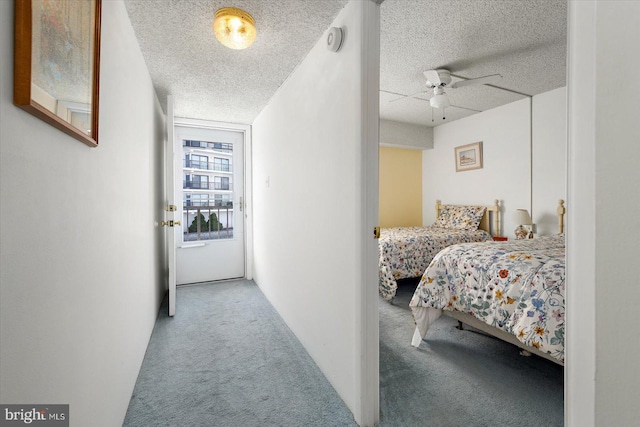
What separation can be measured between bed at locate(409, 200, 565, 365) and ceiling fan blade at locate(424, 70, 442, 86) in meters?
1.61

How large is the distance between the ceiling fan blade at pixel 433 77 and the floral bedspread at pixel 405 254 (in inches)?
67.4

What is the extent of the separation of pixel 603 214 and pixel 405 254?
287 centimetres

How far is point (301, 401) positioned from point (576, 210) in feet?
5.29

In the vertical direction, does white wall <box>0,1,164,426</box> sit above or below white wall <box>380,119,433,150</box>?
below

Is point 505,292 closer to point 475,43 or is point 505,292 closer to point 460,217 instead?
point 475,43

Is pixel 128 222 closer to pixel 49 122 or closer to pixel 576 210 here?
pixel 49 122

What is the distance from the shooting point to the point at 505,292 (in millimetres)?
1839

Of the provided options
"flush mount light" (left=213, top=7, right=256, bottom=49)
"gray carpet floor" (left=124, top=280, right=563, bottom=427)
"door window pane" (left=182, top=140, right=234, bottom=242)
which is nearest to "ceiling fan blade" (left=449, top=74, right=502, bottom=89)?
"flush mount light" (left=213, top=7, right=256, bottom=49)

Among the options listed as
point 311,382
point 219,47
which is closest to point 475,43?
point 219,47

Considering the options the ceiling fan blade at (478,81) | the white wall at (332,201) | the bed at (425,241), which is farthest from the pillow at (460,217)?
the white wall at (332,201)

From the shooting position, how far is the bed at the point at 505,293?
1579mm

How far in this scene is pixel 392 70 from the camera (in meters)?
2.81

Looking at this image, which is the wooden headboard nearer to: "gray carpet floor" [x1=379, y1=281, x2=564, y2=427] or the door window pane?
"gray carpet floor" [x1=379, y1=281, x2=564, y2=427]

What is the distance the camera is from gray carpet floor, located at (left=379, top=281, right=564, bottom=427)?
1.50 metres
